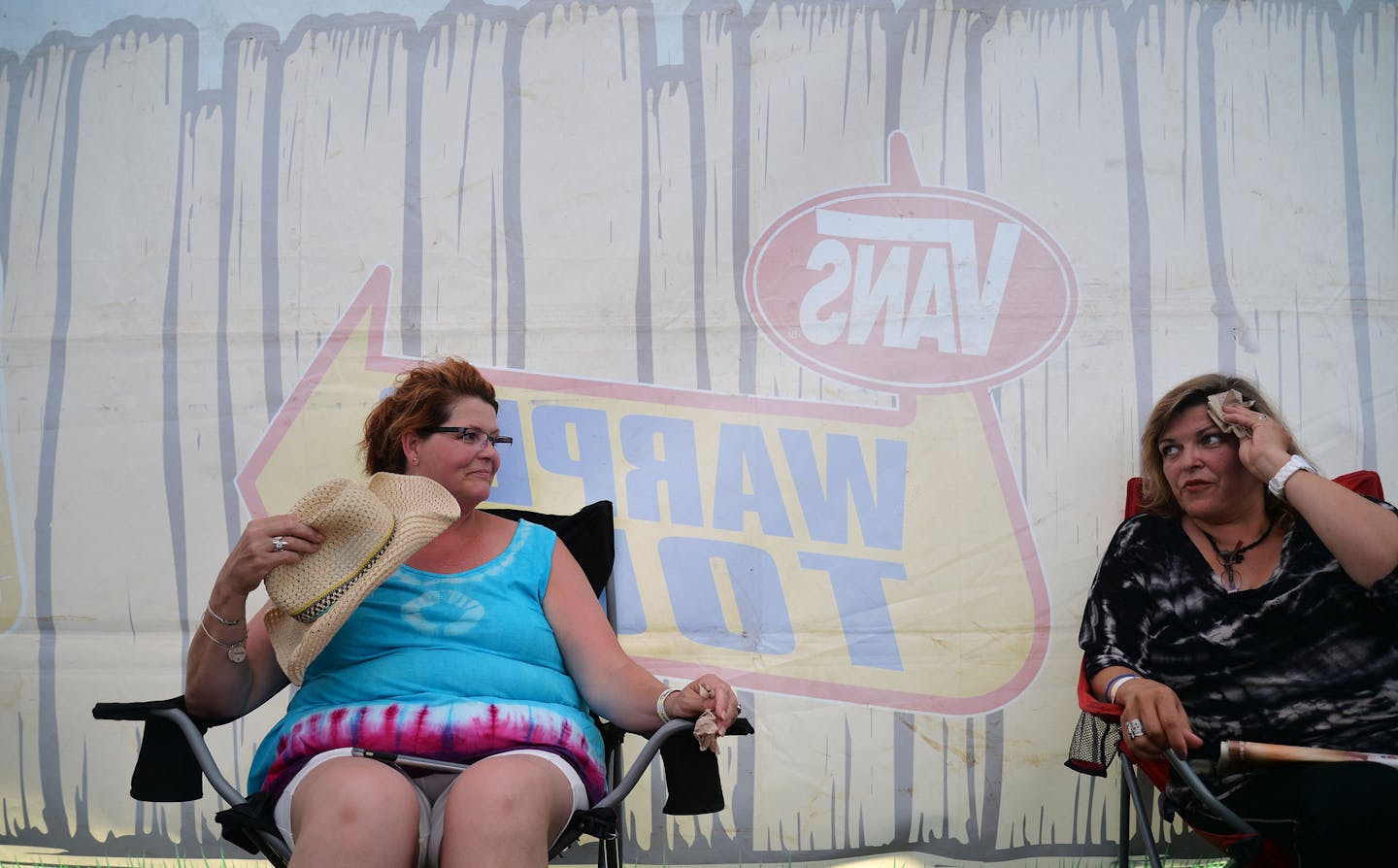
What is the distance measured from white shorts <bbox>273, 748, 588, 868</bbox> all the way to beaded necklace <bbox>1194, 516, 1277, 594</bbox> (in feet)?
4.39

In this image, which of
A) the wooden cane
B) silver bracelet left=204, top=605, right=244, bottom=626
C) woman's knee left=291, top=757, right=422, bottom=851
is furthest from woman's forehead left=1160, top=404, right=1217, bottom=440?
silver bracelet left=204, top=605, right=244, bottom=626

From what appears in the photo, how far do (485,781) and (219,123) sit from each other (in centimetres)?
193

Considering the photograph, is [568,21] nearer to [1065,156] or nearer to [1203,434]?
[1065,156]

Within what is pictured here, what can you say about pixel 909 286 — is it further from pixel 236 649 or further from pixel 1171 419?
pixel 236 649

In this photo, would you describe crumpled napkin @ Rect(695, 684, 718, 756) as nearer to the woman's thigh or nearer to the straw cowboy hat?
the woman's thigh

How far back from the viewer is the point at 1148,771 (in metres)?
2.00

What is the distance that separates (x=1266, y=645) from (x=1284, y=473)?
34cm

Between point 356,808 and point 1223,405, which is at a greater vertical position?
point 1223,405

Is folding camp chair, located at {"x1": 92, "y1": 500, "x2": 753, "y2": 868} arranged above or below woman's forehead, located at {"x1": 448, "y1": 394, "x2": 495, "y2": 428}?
below

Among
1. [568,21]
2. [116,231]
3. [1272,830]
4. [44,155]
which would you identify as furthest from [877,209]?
[44,155]

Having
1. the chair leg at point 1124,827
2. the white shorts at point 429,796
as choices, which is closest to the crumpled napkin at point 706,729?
the white shorts at point 429,796

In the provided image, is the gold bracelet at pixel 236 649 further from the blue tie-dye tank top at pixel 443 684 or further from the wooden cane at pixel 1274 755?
the wooden cane at pixel 1274 755

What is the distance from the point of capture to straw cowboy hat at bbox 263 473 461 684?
5.75 ft

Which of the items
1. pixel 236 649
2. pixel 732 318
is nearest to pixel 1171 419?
pixel 732 318
